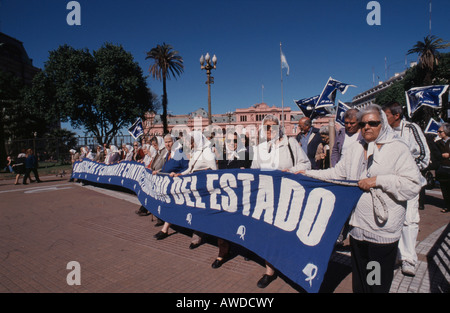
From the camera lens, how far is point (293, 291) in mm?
3148

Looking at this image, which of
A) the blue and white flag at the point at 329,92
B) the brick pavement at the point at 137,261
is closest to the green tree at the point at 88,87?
the brick pavement at the point at 137,261

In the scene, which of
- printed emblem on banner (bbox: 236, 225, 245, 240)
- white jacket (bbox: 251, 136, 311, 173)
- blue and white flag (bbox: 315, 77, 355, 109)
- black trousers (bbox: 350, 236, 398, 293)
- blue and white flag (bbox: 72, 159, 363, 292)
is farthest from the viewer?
blue and white flag (bbox: 315, 77, 355, 109)

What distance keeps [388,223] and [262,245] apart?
1.57 metres

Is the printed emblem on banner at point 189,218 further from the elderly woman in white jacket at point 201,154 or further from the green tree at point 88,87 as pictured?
the green tree at point 88,87

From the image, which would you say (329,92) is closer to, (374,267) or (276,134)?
(276,134)

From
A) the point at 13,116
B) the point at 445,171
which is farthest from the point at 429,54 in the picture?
the point at 13,116

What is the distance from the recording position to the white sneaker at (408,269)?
3.30m

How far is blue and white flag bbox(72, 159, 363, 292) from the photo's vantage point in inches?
105

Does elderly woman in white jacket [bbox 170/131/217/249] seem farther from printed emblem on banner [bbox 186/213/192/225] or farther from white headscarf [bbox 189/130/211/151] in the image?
printed emblem on banner [bbox 186/213/192/225]

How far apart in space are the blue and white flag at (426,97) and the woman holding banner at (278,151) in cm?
382

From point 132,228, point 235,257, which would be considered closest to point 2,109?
point 132,228

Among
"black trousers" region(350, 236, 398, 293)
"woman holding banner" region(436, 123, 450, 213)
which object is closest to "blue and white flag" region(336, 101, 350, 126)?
"woman holding banner" region(436, 123, 450, 213)

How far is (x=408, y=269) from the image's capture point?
331cm
